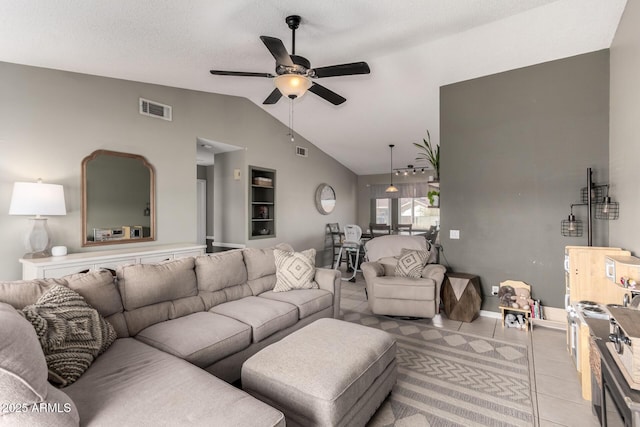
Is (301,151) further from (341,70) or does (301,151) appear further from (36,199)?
(36,199)

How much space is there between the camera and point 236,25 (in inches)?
104

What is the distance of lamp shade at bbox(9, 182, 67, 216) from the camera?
278 centimetres

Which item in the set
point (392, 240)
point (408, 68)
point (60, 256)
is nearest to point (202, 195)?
point (60, 256)

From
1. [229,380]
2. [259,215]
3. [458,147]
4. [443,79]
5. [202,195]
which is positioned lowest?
[229,380]

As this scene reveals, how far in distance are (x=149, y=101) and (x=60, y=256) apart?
2.10 meters

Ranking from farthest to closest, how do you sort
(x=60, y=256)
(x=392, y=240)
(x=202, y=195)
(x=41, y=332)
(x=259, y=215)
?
1. (x=202, y=195)
2. (x=259, y=215)
3. (x=392, y=240)
4. (x=60, y=256)
5. (x=41, y=332)

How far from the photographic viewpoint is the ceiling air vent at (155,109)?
389 centimetres

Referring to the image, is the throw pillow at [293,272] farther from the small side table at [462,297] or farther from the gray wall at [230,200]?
the gray wall at [230,200]

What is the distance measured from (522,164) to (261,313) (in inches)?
133

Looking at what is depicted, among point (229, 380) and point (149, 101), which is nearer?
point (229, 380)

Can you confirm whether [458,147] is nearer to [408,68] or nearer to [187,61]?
[408,68]

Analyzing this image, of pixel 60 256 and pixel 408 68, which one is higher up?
pixel 408 68

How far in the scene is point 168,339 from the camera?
202 cm

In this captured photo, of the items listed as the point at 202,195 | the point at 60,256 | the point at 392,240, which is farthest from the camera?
the point at 202,195
